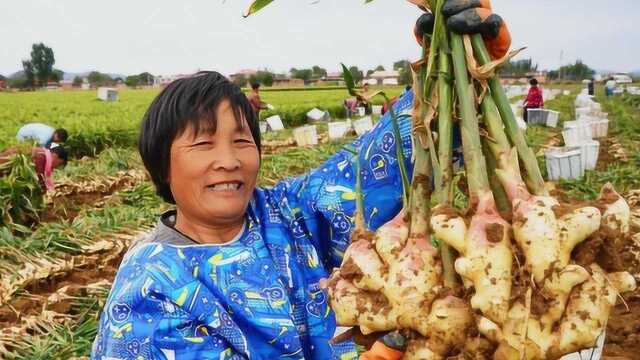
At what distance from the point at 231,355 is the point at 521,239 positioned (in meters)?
0.64

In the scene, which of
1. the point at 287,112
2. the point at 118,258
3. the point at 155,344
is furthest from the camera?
the point at 287,112

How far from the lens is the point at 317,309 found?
149cm

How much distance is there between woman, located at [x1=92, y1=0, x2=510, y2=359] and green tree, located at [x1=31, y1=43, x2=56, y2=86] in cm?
6888

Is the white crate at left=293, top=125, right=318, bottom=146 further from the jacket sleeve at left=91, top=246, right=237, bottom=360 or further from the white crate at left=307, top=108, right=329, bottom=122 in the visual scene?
the jacket sleeve at left=91, top=246, right=237, bottom=360

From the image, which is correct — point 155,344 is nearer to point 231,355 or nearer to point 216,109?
point 231,355

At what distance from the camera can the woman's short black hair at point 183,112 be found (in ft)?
4.46

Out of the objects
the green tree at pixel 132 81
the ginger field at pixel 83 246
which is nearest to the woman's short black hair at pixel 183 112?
the ginger field at pixel 83 246

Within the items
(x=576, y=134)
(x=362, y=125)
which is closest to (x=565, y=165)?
(x=576, y=134)

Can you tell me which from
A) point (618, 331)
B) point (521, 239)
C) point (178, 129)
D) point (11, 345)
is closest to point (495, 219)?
point (521, 239)

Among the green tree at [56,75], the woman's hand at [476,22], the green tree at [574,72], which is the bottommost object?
the green tree at [574,72]

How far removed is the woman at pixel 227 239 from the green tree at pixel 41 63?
226 ft

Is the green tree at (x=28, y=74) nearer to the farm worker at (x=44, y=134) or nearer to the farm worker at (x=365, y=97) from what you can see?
the farm worker at (x=44, y=134)

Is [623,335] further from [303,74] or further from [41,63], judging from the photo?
[41,63]

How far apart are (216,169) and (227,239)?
182mm
